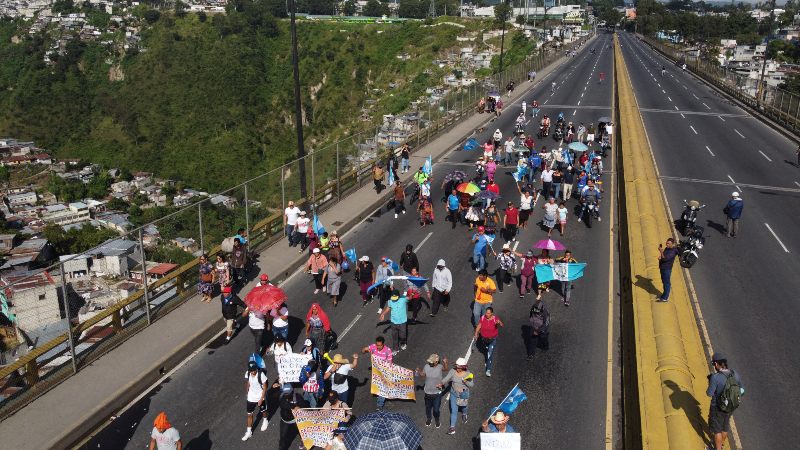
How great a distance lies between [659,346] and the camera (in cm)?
1355

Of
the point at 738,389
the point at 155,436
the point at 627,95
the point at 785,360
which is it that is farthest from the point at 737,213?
the point at 627,95

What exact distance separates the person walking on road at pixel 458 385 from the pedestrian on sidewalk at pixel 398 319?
2.77m

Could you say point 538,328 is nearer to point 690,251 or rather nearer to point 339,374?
point 339,374

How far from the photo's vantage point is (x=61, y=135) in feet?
452

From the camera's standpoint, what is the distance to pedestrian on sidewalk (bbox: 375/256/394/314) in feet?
52.6

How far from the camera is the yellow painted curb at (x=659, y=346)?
1102 cm

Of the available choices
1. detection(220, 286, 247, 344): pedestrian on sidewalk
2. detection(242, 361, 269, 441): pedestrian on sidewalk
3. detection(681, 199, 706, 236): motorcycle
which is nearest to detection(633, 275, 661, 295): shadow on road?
detection(681, 199, 706, 236): motorcycle

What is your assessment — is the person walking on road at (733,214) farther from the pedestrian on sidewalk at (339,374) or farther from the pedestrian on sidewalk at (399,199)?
the pedestrian on sidewalk at (339,374)

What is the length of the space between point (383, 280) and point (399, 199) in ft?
28.0

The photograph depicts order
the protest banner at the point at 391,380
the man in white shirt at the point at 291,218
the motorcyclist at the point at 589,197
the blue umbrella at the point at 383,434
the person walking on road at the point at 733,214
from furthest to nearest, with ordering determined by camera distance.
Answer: the motorcyclist at the point at 589,197
the person walking on road at the point at 733,214
the man in white shirt at the point at 291,218
the protest banner at the point at 391,380
the blue umbrella at the point at 383,434

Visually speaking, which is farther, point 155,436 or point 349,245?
point 349,245

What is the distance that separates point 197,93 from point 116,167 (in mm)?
26137

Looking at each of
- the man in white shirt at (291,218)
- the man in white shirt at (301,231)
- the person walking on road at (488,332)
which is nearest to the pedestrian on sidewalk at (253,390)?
the person walking on road at (488,332)

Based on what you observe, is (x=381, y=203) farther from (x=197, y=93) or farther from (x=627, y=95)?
(x=197, y=93)
